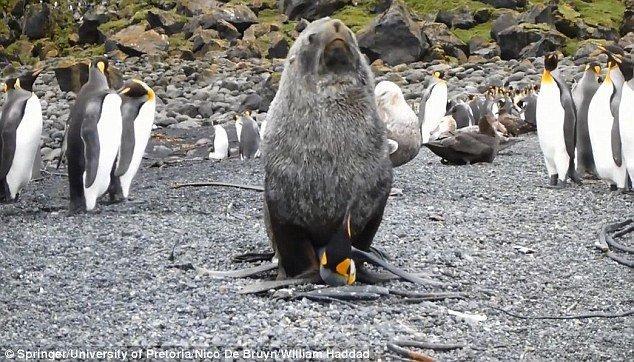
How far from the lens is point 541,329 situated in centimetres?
465

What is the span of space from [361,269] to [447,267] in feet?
2.64

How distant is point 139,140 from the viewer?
35.0 feet

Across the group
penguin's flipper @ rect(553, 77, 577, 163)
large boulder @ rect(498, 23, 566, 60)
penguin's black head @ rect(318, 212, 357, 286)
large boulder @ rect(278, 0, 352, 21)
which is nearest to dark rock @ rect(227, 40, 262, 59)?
large boulder @ rect(278, 0, 352, 21)

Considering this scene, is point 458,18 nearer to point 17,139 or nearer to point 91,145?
point 17,139

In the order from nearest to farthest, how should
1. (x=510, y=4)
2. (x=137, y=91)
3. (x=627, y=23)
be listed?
1. (x=137, y=91)
2. (x=627, y=23)
3. (x=510, y=4)

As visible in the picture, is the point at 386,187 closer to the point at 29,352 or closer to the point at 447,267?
the point at 447,267

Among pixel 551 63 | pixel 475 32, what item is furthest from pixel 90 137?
pixel 475 32

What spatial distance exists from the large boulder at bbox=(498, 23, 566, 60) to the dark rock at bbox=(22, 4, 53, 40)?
26.1 m

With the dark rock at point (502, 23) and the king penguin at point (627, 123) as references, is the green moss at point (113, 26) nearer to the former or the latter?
the dark rock at point (502, 23)

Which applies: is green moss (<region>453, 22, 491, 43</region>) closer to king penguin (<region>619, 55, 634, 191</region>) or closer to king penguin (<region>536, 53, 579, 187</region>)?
king penguin (<region>536, 53, 579, 187</region>)

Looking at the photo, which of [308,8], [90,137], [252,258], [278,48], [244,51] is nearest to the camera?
[252,258]

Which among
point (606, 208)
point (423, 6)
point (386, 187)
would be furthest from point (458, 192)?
point (423, 6)

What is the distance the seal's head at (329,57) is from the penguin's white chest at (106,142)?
4.67m

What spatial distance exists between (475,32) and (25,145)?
33.1 metres
